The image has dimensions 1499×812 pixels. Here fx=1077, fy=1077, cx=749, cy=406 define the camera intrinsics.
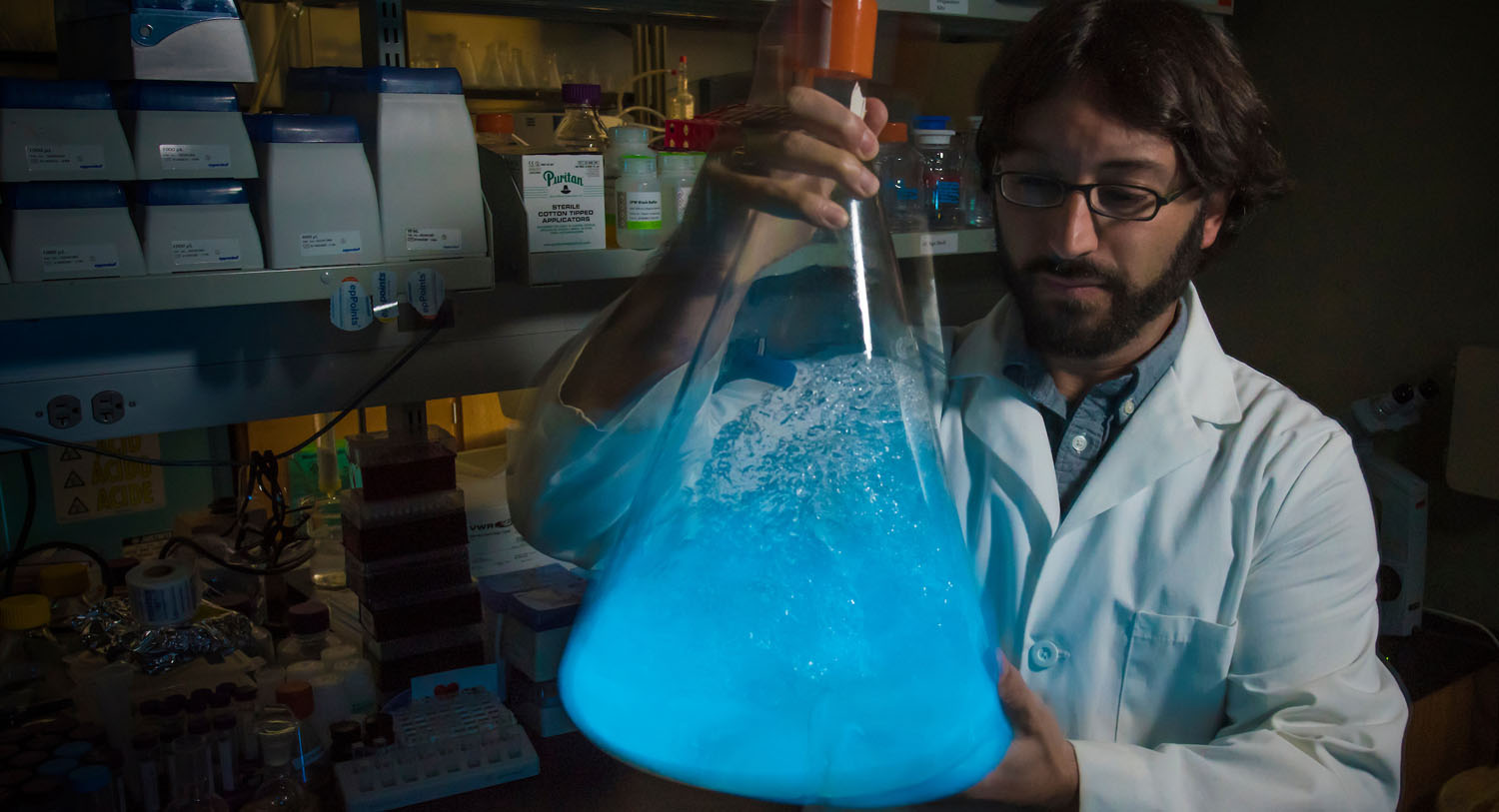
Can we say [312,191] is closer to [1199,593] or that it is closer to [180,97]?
[180,97]

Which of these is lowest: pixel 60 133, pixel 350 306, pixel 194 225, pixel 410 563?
pixel 410 563

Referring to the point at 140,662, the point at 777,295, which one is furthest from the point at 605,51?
A: the point at 777,295

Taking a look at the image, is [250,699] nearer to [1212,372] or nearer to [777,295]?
[777,295]

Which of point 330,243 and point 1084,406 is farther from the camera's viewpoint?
point 330,243

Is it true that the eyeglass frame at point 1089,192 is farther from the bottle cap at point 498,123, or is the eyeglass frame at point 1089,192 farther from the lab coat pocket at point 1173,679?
the bottle cap at point 498,123

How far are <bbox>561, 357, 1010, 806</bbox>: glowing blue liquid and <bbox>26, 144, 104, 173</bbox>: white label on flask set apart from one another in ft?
3.08

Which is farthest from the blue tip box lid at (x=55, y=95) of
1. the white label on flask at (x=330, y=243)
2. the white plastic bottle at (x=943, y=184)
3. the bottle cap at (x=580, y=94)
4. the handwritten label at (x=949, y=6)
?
the white plastic bottle at (x=943, y=184)

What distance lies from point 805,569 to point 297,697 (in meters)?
1.14

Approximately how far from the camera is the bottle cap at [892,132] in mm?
657

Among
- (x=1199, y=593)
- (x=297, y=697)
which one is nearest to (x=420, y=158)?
(x=297, y=697)

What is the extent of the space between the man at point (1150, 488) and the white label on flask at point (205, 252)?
0.89m

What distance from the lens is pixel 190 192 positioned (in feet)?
4.23

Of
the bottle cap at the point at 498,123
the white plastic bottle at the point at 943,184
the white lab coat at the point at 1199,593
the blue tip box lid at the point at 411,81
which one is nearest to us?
the white lab coat at the point at 1199,593

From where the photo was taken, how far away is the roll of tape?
1449mm
